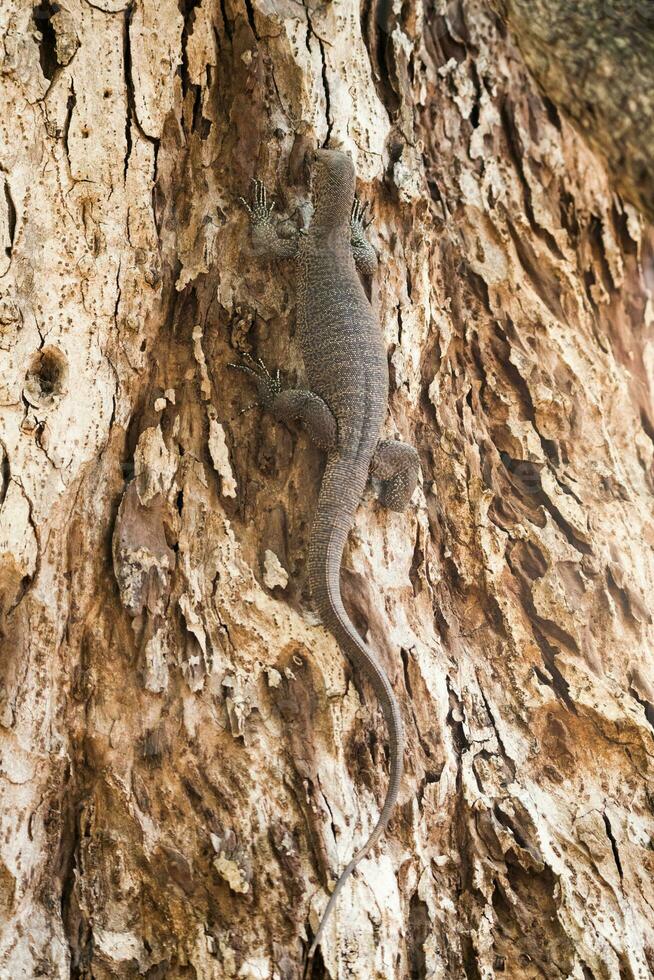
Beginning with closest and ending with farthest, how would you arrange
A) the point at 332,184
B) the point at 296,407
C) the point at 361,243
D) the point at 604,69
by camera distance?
the point at 604,69, the point at 296,407, the point at 332,184, the point at 361,243

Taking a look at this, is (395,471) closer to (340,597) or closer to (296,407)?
(296,407)

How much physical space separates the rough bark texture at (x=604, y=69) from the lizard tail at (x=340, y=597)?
6.63 ft

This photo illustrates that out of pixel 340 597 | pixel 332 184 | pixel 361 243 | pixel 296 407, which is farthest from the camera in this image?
pixel 361 243

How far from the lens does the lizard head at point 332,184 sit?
415 centimetres

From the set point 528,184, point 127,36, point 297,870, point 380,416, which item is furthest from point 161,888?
point 528,184

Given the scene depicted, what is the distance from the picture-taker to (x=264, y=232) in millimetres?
4047

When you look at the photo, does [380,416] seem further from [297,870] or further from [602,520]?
[297,870]

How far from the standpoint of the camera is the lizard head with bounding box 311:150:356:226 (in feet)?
13.6

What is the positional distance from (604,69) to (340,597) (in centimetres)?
233

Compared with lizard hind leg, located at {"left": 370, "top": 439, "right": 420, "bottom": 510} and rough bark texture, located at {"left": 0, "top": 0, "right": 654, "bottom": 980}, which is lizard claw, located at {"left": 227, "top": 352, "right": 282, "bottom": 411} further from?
lizard hind leg, located at {"left": 370, "top": 439, "right": 420, "bottom": 510}

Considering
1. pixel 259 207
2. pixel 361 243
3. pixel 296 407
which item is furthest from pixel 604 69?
pixel 361 243

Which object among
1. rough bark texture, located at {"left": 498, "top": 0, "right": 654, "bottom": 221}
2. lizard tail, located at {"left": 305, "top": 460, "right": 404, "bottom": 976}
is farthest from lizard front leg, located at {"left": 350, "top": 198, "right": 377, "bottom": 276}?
rough bark texture, located at {"left": 498, "top": 0, "right": 654, "bottom": 221}

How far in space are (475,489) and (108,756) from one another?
2.17 metres

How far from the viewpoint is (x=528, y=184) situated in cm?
493
